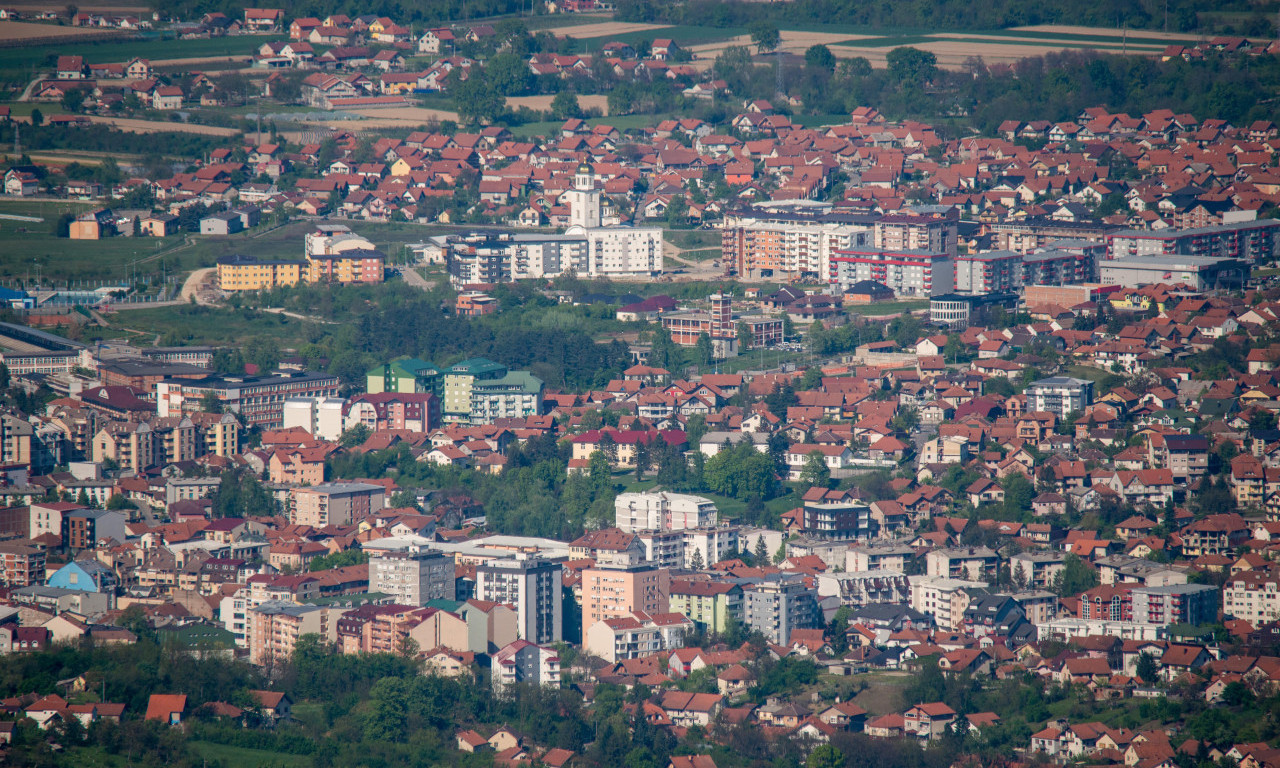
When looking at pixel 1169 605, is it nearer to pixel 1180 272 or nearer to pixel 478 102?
pixel 1180 272

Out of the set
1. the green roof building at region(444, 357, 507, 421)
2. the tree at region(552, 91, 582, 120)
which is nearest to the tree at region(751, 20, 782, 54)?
the tree at region(552, 91, 582, 120)

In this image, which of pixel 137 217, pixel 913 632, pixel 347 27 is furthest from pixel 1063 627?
pixel 347 27

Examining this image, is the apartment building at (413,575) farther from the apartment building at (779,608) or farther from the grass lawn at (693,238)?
the grass lawn at (693,238)

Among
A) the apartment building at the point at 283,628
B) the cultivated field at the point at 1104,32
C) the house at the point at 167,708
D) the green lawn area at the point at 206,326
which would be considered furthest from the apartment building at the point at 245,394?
the cultivated field at the point at 1104,32

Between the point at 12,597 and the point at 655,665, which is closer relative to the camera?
the point at 655,665

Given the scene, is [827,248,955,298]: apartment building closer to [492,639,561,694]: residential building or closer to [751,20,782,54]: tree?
[492,639,561,694]: residential building

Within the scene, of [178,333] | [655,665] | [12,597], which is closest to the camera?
[655,665]

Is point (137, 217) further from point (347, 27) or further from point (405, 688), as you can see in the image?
point (405, 688)
